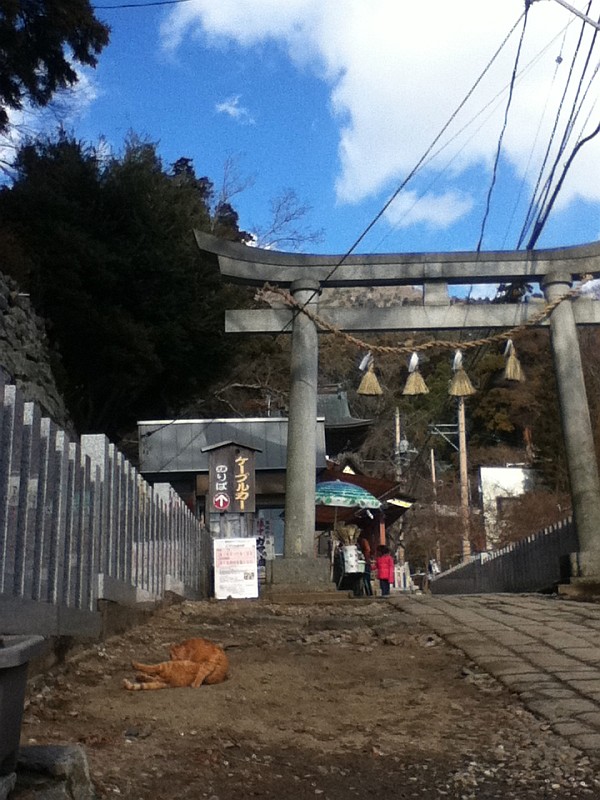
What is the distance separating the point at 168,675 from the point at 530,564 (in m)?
12.1

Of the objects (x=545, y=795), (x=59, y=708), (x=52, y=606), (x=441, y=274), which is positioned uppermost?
(x=441, y=274)

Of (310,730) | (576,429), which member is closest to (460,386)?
(576,429)

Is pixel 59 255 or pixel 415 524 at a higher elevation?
pixel 59 255

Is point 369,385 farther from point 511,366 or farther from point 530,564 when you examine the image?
point 530,564

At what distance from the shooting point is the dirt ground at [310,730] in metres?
3.02

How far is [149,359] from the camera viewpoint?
60.7 feet

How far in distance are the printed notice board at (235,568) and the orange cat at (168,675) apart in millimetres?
8800

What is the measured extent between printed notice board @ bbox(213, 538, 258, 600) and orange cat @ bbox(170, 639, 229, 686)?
27.9 feet

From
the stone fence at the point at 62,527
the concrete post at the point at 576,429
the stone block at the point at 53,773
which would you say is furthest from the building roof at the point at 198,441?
the stone block at the point at 53,773

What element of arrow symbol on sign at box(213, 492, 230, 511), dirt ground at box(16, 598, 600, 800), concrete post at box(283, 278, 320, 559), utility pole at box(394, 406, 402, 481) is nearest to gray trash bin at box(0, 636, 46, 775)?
dirt ground at box(16, 598, 600, 800)

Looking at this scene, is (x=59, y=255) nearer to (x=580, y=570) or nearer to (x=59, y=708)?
(x=580, y=570)

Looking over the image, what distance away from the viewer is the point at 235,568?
13492mm

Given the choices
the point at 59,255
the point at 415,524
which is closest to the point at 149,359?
the point at 59,255

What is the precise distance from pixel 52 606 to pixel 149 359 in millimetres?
14442
